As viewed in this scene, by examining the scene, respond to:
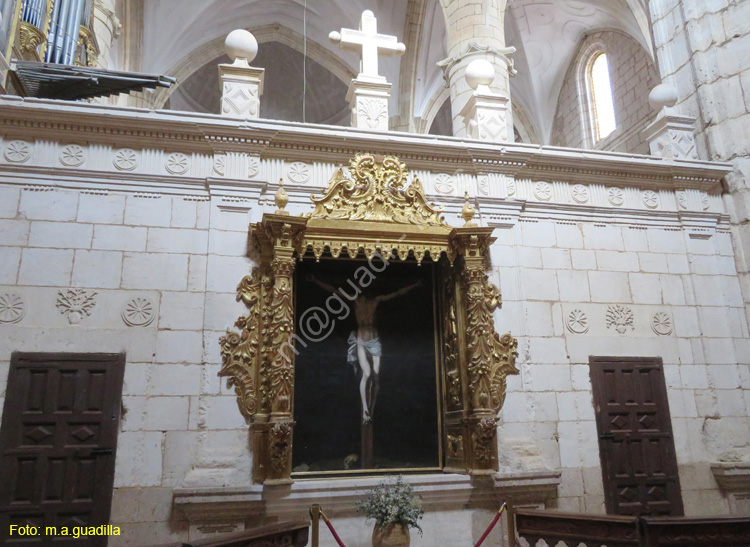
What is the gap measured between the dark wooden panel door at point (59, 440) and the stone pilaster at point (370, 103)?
3.72 meters

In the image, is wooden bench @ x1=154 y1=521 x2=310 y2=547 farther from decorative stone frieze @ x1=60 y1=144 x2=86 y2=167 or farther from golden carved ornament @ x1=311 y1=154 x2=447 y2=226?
decorative stone frieze @ x1=60 y1=144 x2=86 y2=167

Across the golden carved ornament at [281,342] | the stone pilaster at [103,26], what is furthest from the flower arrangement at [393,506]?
the stone pilaster at [103,26]

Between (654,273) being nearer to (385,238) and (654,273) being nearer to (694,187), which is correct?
(694,187)

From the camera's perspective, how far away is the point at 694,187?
298 inches

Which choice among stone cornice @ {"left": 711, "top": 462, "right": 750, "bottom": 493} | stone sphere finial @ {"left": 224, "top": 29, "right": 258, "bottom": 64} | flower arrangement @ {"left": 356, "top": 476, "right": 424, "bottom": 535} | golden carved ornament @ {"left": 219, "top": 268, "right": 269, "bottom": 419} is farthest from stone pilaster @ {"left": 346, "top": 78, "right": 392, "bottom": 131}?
stone cornice @ {"left": 711, "top": 462, "right": 750, "bottom": 493}

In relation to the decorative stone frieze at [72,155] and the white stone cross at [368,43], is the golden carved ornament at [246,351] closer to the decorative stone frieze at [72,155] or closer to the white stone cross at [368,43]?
the decorative stone frieze at [72,155]

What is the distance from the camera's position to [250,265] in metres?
5.99

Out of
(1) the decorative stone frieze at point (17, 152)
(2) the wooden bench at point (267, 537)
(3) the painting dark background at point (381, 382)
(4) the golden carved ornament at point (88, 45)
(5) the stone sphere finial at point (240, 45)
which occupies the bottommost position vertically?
(2) the wooden bench at point (267, 537)

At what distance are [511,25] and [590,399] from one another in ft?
46.5

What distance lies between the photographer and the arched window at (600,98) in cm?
1648

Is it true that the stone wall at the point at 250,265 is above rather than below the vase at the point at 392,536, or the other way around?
above

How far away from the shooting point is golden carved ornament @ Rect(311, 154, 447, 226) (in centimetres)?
616

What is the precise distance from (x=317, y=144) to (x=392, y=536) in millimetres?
3968

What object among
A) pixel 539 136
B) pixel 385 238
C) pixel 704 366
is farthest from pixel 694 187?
pixel 539 136
